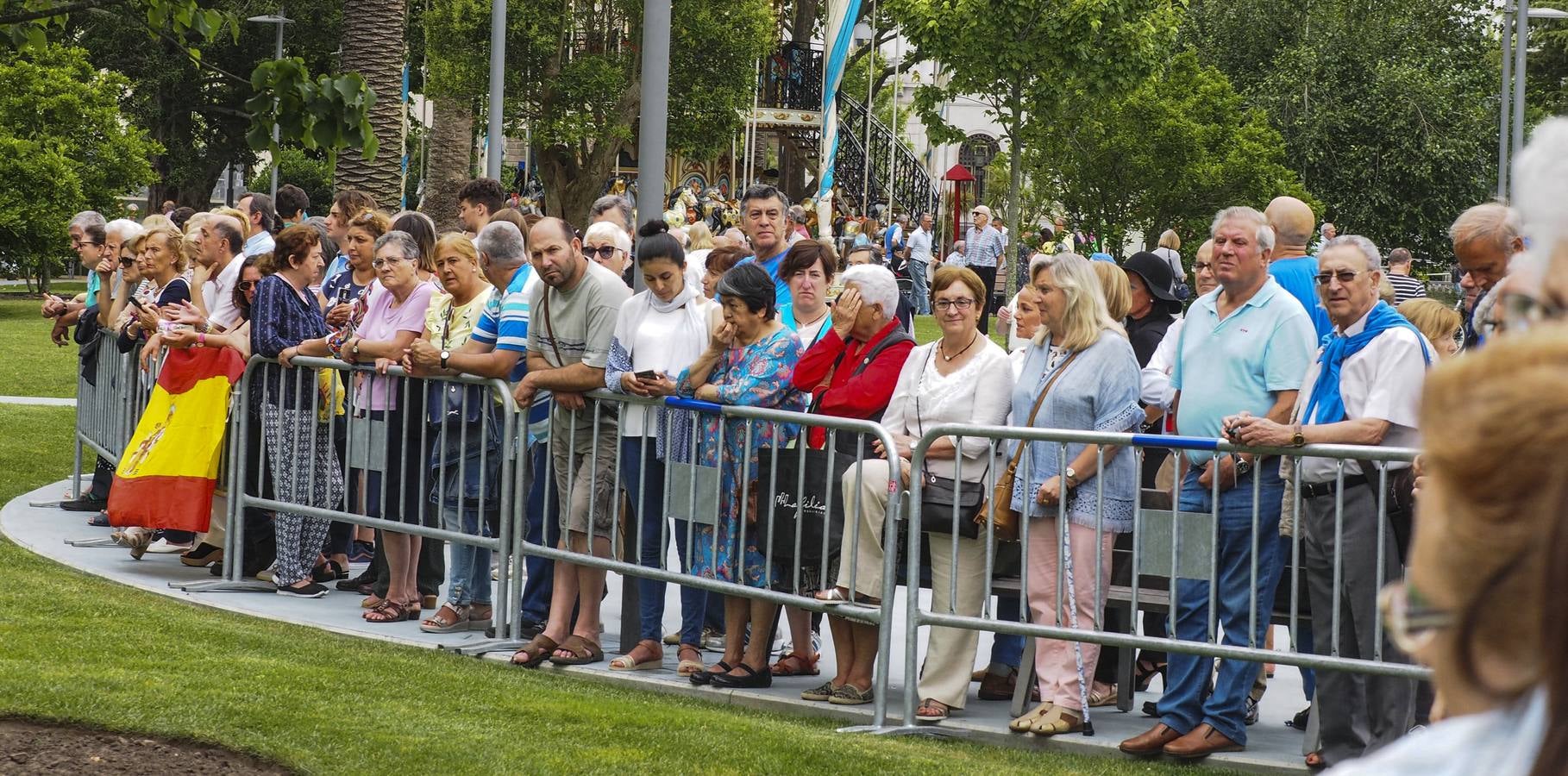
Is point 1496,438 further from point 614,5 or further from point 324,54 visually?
point 324,54

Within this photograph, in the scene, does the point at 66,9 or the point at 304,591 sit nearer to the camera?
the point at 66,9

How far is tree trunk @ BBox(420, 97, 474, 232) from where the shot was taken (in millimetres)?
24734

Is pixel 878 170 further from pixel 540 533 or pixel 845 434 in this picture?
pixel 845 434

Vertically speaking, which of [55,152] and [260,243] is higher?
[55,152]

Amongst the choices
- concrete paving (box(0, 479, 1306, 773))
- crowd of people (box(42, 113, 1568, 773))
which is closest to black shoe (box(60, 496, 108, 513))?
concrete paving (box(0, 479, 1306, 773))

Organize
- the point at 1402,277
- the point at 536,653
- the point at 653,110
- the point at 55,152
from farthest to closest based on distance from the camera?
the point at 55,152, the point at 1402,277, the point at 653,110, the point at 536,653

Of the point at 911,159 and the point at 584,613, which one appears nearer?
the point at 584,613

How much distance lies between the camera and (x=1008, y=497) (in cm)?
696

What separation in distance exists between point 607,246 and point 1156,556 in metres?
3.51

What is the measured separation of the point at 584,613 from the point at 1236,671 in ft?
9.96

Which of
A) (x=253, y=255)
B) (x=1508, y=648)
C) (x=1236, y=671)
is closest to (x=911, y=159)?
(x=253, y=255)

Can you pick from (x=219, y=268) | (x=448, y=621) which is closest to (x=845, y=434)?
(x=448, y=621)

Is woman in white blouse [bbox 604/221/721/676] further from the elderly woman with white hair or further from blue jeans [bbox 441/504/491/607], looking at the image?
blue jeans [bbox 441/504/491/607]

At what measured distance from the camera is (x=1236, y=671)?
6582mm
